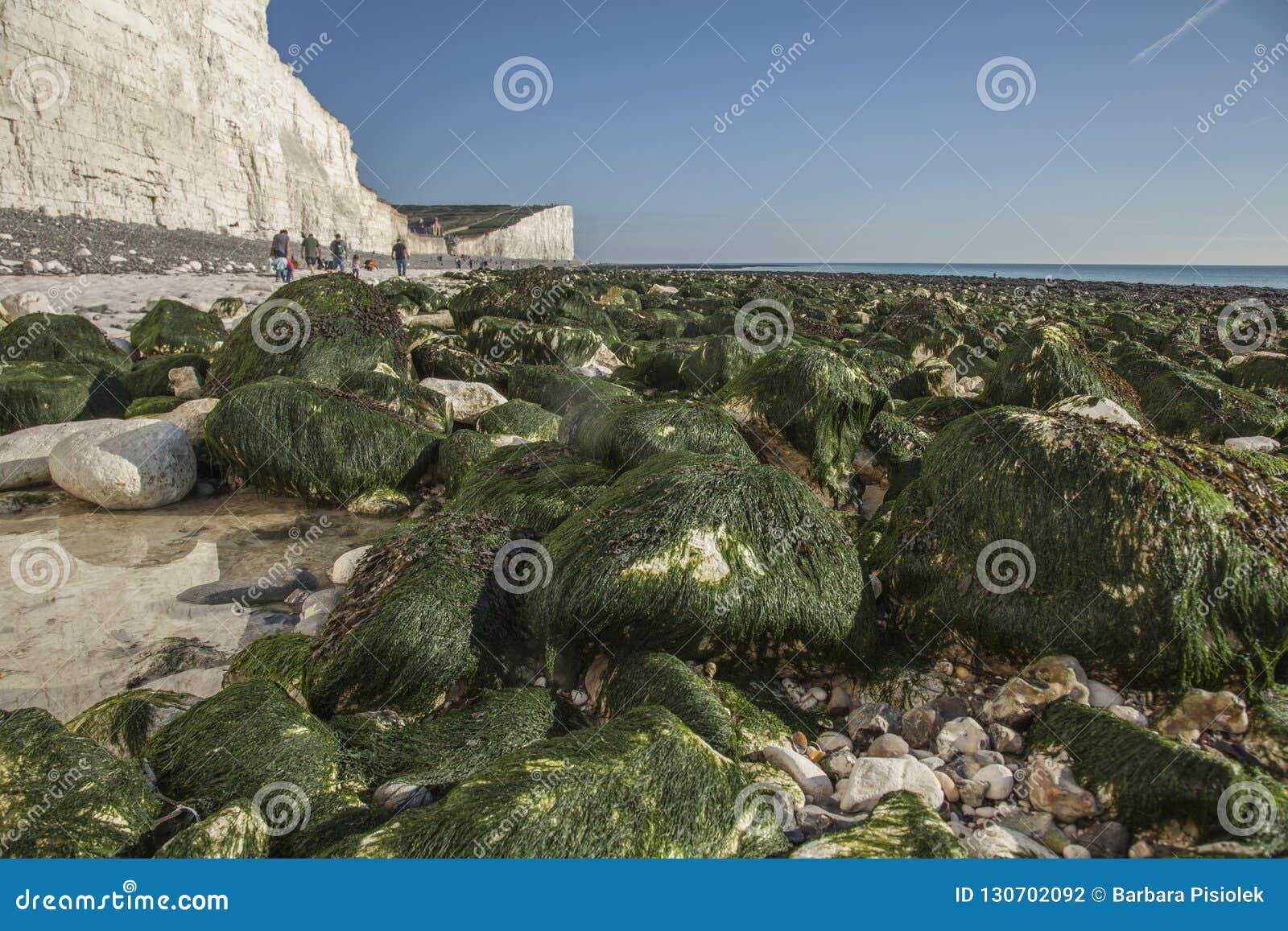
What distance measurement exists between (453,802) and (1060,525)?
2.89 m

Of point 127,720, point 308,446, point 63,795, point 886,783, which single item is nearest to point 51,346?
point 308,446

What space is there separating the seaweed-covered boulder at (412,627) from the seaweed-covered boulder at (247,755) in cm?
37

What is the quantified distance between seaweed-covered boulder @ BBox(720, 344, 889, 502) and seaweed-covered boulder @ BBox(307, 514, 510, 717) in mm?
2956

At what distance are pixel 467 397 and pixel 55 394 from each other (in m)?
3.90

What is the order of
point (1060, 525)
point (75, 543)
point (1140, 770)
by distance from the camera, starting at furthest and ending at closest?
1. point (75, 543)
2. point (1060, 525)
3. point (1140, 770)

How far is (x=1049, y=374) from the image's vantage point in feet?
20.3

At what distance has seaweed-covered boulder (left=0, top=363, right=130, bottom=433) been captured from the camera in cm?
663

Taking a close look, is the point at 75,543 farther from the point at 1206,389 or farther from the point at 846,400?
the point at 1206,389

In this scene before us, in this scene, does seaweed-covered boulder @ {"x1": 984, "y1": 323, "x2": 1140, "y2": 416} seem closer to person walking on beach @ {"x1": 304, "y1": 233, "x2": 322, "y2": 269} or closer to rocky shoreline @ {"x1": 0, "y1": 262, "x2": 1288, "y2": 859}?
rocky shoreline @ {"x1": 0, "y1": 262, "x2": 1288, "y2": 859}

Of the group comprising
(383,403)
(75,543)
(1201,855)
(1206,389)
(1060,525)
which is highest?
(1206,389)

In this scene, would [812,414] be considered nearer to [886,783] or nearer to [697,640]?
[697,640]

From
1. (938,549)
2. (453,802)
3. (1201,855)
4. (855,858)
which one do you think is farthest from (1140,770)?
(453,802)

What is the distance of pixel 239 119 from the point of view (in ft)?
100.0

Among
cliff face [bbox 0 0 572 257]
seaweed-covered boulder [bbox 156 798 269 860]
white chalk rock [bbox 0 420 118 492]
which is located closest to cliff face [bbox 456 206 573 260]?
cliff face [bbox 0 0 572 257]
